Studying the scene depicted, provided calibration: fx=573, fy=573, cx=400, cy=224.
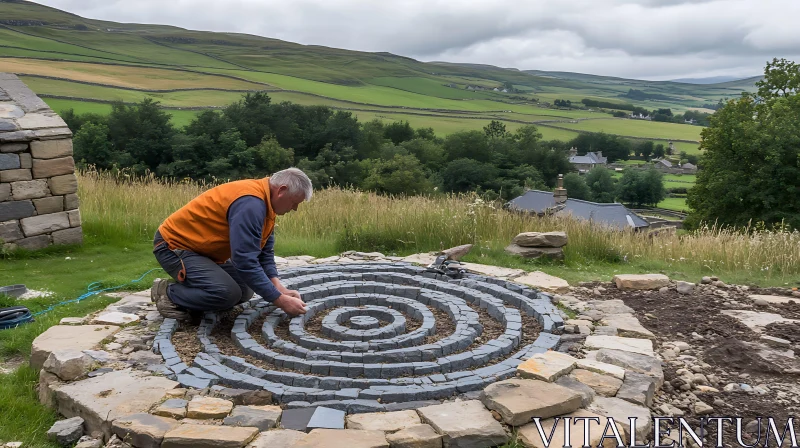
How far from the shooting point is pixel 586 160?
180ft

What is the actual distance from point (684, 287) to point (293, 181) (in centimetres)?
415

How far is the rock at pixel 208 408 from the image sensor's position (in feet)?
9.74

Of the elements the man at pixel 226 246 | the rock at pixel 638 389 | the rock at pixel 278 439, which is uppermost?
the man at pixel 226 246

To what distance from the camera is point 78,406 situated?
3.10 meters

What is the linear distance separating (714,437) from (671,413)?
9.8 inches

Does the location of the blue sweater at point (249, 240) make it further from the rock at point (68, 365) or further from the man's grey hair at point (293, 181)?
the rock at point (68, 365)

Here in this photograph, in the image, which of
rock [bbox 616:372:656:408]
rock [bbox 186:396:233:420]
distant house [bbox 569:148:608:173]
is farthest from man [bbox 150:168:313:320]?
distant house [bbox 569:148:608:173]

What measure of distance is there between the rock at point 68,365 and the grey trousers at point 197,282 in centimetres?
87

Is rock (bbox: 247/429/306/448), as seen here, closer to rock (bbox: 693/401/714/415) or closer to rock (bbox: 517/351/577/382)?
rock (bbox: 517/351/577/382)

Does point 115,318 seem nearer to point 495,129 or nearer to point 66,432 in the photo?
point 66,432

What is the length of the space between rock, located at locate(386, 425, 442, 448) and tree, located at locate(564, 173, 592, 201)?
4371 centimetres

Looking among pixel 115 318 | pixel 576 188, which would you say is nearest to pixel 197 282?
pixel 115 318

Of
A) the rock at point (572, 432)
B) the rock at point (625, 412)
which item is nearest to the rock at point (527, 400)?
the rock at point (572, 432)

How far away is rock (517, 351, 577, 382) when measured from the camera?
3393 millimetres
